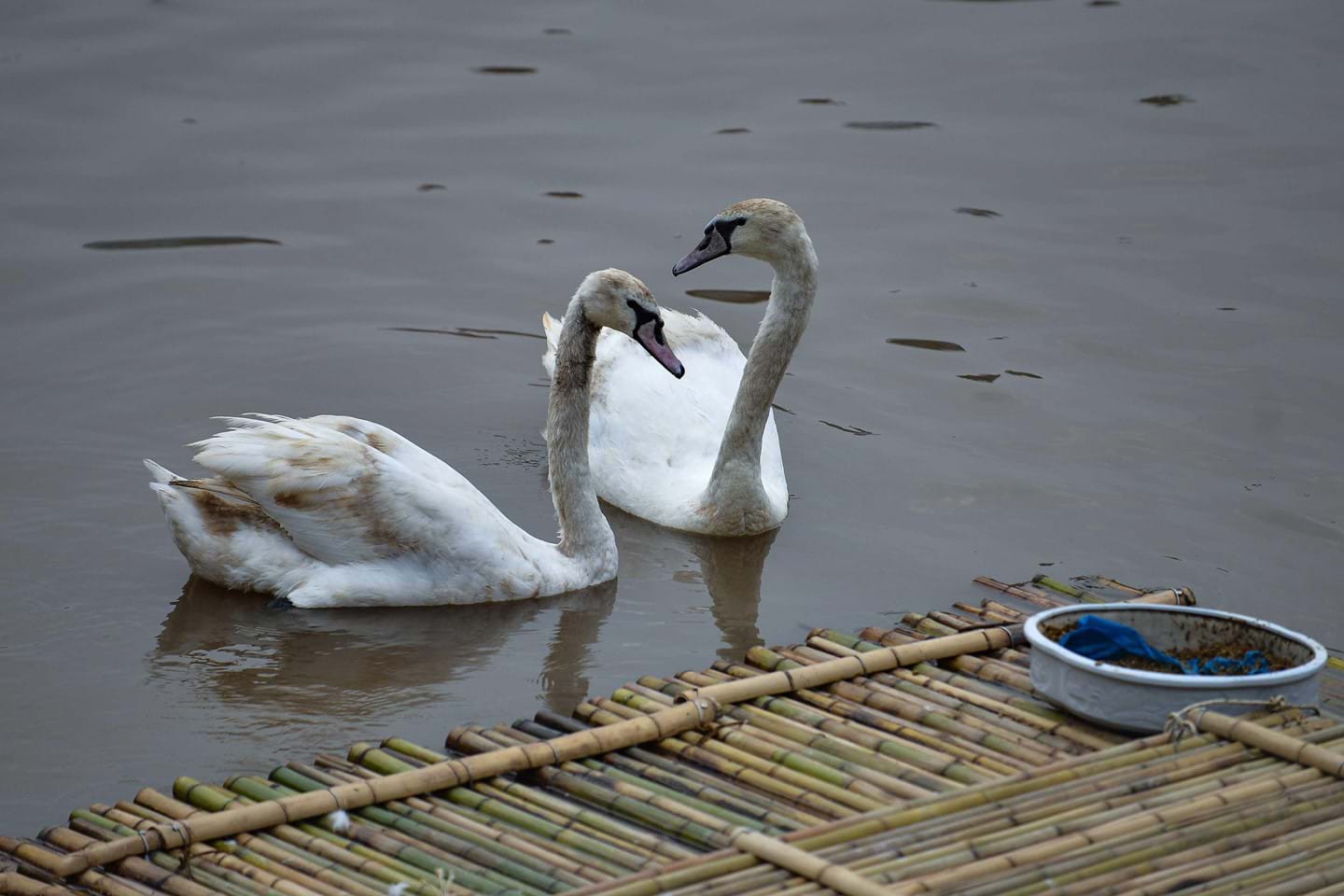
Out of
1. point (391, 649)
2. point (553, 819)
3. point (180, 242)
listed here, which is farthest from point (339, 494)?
point (180, 242)

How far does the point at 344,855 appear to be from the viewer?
17.3ft

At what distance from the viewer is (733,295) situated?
12047 millimetres

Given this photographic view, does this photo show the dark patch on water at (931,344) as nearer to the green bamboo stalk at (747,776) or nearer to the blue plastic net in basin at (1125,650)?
the blue plastic net in basin at (1125,650)

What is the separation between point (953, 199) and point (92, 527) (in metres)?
7.01

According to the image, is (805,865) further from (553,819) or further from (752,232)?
(752,232)

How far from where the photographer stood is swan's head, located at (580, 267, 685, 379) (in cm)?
789

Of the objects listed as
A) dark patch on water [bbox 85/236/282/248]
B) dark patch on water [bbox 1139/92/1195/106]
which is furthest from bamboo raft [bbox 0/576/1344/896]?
dark patch on water [bbox 1139/92/1195/106]

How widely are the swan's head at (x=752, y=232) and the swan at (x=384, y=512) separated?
0.73m

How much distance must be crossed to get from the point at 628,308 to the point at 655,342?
0.18 meters

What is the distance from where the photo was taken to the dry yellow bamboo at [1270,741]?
552 centimetres

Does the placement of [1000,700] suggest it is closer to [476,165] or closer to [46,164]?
[476,165]

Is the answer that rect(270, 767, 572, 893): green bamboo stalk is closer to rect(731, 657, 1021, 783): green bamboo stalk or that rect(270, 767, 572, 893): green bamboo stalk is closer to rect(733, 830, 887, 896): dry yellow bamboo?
rect(733, 830, 887, 896): dry yellow bamboo

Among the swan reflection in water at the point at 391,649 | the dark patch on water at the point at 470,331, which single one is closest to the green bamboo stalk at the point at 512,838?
the swan reflection in water at the point at 391,649

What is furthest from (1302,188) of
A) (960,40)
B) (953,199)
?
(960,40)
